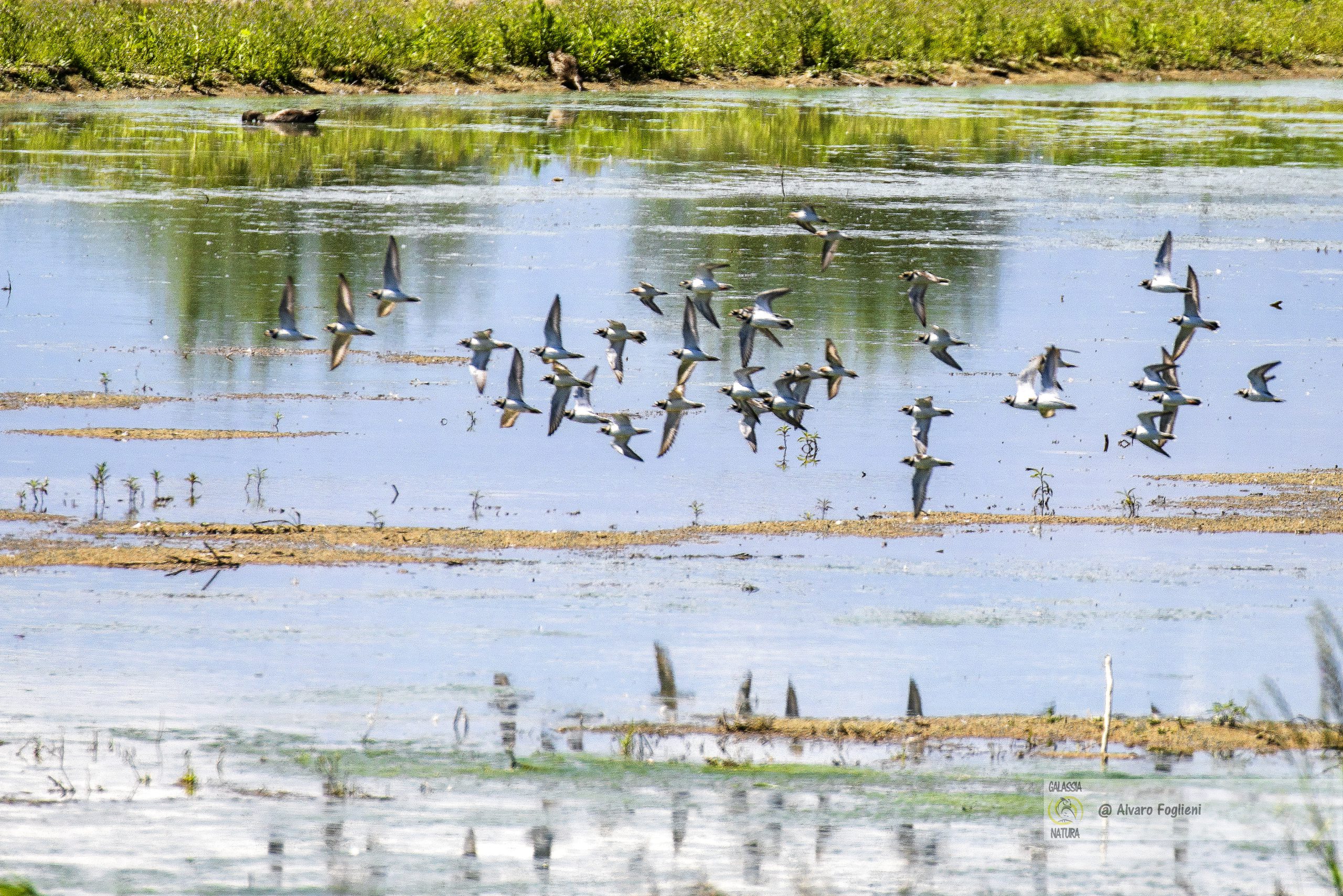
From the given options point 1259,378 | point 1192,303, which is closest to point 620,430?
point 1192,303

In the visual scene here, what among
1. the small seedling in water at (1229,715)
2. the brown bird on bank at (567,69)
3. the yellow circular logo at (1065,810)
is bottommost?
the yellow circular logo at (1065,810)

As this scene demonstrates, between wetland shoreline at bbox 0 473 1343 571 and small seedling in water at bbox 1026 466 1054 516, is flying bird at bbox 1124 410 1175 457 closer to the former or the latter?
wetland shoreline at bbox 0 473 1343 571

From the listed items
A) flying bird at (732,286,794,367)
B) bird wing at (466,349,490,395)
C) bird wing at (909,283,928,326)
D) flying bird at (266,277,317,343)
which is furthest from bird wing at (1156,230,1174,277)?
flying bird at (266,277,317,343)

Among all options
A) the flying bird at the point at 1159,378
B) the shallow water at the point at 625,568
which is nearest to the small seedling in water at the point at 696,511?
the shallow water at the point at 625,568

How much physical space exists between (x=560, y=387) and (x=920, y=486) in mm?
2768

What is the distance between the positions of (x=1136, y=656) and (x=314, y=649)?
16.2 feet

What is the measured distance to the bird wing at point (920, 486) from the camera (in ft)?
46.9

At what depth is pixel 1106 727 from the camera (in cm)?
946

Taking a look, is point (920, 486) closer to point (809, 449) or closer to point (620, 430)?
point (620, 430)

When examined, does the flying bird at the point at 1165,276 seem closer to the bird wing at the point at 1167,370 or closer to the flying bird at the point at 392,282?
the bird wing at the point at 1167,370

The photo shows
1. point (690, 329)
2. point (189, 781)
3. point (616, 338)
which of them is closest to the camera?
point (189, 781)

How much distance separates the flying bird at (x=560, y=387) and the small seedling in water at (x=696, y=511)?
1.29 meters

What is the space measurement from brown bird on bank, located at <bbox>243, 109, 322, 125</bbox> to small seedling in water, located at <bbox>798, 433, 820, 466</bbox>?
92.4 feet

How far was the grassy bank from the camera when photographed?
50.4 metres
